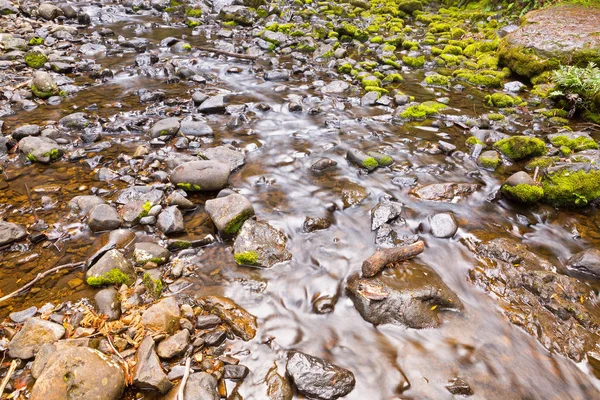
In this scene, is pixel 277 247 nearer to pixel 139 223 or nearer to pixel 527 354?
pixel 139 223

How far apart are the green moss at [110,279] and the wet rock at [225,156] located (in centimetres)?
308

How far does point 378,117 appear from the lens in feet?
30.6

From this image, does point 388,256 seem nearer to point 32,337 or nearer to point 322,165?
point 322,165

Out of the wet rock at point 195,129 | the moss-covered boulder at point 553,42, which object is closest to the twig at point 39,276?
the wet rock at point 195,129

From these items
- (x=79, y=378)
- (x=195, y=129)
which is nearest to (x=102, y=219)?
(x=79, y=378)

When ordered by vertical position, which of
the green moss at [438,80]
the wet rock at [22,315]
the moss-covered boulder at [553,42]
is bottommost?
the wet rock at [22,315]

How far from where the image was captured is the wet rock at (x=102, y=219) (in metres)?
5.20

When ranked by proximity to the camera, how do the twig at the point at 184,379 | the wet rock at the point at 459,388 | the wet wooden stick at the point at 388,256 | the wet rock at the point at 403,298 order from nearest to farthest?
the twig at the point at 184,379
the wet rock at the point at 459,388
the wet rock at the point at 403,298
the wet wooden stick at the point at 388,256

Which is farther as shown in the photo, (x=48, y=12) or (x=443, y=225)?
(x=48, y=12)

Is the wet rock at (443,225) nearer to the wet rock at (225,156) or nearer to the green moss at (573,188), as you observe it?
the green moss at (573,188)

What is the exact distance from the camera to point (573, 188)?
6.02 meters

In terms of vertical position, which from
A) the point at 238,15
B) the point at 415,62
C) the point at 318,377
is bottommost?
the point at 318,377

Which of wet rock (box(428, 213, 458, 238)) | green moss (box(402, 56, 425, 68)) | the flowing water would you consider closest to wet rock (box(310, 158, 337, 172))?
the flowing water

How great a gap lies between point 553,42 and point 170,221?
1316 centimetres
